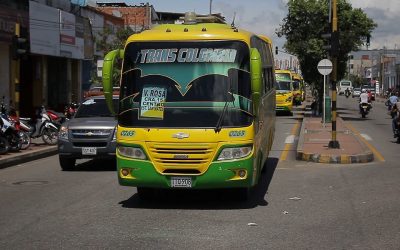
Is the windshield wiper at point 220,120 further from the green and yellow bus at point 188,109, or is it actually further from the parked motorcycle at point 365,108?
the parked motorcycle at point 365,108

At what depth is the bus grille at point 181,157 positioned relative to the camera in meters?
9.24

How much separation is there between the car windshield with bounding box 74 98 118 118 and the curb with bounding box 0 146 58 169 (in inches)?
81.2

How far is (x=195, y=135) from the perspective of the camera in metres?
9.24

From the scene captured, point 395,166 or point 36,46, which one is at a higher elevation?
point 36,46

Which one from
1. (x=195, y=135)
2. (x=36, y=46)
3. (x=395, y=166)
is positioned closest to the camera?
(x=195, y=135)

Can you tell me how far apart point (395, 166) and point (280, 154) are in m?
3.90

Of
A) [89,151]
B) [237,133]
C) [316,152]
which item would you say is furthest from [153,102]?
[316,152]

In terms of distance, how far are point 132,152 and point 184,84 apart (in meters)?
1.33

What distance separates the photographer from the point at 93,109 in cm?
1581

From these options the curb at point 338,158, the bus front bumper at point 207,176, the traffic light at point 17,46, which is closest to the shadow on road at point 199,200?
the bus front bumper at point 207,176

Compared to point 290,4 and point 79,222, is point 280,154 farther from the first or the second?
point 290,4

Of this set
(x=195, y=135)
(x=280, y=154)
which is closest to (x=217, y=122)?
(x=195, y=135)

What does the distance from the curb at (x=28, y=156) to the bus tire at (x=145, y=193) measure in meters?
6.18

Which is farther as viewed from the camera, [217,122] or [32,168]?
[32,168]
